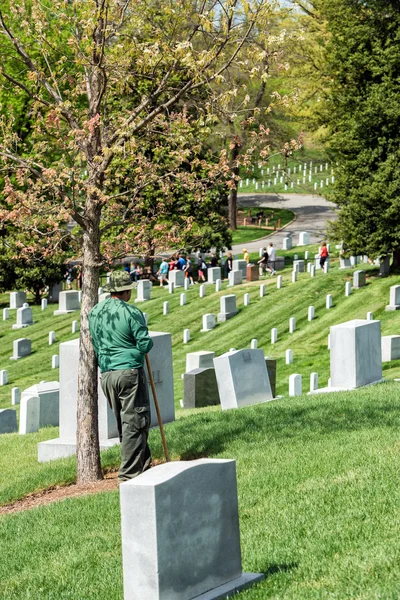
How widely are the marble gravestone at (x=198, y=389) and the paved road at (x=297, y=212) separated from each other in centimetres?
3546

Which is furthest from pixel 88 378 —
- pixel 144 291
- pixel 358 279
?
pixel 144 291

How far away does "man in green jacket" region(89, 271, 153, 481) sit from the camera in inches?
367

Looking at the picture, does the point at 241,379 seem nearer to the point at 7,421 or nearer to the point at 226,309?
the point at 7,421

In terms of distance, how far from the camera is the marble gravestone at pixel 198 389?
1875 cm

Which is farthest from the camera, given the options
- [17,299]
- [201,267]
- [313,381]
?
[201,267]

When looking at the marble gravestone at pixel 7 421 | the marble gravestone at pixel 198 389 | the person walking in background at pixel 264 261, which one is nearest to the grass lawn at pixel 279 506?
the marble gravestone at pixel 7 421

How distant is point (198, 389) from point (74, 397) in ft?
18.6

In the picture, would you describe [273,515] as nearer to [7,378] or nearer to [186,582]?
[186,582]

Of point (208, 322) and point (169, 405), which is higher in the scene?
point (169, 405)

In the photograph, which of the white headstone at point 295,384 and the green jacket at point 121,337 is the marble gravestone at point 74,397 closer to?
the green jacket at point 121,337

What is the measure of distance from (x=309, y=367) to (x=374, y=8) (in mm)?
16751

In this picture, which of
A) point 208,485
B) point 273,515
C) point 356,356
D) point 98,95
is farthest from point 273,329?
point 208,485

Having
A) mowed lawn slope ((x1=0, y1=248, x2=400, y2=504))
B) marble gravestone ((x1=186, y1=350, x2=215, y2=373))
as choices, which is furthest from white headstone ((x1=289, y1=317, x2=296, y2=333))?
marble gravestone ((x1=186, y1=350, x2=215, y2=373))

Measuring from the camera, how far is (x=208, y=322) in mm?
32469
